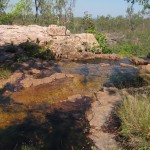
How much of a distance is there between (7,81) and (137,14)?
83574 mm

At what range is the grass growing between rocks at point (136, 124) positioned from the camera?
5375 mm

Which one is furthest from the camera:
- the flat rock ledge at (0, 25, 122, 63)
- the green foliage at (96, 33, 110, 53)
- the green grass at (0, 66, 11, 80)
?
the green foliage at (96, 33, 110, 53)

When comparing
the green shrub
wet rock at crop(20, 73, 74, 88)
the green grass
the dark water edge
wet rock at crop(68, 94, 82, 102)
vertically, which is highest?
the green shrub

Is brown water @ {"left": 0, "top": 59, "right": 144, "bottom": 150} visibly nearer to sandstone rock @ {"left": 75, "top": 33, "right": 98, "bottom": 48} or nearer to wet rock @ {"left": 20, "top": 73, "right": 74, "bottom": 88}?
wet rock @ {"left": 20, "top": 73, "right": 74, "bottom": 88}

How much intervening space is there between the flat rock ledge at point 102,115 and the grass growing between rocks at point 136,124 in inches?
13.5

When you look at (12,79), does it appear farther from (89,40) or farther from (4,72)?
(89,40)

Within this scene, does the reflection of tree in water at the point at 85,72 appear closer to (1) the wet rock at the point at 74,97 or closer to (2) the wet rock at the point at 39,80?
(2) the wet rock at the point at 39,80

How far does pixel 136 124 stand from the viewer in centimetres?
558

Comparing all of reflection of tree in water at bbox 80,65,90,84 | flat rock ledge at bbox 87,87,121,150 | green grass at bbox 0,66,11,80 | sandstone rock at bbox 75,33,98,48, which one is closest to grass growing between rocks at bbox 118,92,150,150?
flat rock ledge at bbox 87,87,121,150

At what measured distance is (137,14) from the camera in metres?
88.2

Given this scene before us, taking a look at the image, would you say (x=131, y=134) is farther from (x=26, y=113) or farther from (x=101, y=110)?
(x=26, y=113)

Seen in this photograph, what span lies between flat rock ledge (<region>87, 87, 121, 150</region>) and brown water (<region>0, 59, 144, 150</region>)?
0.59 ft

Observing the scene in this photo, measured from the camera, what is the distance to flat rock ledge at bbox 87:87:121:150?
5.89m

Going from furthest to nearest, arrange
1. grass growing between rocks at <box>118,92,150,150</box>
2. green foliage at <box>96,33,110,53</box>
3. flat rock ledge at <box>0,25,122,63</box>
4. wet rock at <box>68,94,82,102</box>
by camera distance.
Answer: green foliage at <box>96,33,110,53</box> < flat rock ledge at <box>0,25,122,63</box> < wet rock at <box>68,94,82,102</box> < grass growing between rocks at <box>118,92,150,150</box>
